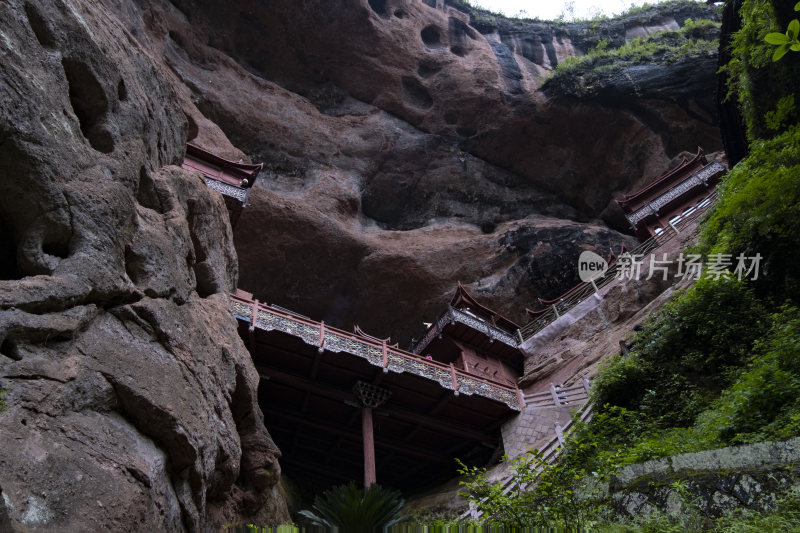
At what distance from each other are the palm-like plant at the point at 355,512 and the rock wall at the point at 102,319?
5.24ft

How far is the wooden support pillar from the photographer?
13172 millimetres

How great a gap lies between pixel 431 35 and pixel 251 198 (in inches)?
716

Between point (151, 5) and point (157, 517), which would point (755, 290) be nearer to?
point (157, 517)

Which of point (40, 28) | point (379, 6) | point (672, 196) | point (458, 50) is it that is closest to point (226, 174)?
point (40, 28)

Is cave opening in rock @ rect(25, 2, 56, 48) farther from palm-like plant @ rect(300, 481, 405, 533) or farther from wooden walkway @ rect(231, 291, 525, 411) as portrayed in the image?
palm-like plant @ rect(300, 481, 405, 533)

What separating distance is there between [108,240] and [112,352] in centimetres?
165

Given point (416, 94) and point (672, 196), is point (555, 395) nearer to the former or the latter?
point (672, 196)

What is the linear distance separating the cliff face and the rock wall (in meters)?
0.03

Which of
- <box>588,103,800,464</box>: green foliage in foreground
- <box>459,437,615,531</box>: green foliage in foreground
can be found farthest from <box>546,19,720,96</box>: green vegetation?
<box>459,437,615,531</box>: green foliage in foreground

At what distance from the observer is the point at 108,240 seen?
7344mm

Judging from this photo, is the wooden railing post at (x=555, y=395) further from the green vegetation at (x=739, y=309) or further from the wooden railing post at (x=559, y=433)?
the green vegetation at (x=739, y=309)

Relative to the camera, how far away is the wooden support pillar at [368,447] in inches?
519

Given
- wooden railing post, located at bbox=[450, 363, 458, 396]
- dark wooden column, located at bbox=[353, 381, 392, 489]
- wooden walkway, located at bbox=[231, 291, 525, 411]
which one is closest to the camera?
wooden walkway, located at bbox=[231, 291, 525, 411]

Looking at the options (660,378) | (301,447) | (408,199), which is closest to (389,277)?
(408,199)
